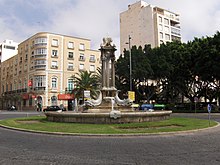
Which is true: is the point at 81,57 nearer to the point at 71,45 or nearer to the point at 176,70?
the point at 71,45

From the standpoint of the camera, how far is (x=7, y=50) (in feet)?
285

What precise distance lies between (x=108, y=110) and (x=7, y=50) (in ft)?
254

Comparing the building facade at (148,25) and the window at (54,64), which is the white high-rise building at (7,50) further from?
the building facade at (148,25)

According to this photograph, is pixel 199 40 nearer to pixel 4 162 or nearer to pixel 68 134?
pixel 68 134

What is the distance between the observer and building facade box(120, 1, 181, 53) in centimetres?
7994

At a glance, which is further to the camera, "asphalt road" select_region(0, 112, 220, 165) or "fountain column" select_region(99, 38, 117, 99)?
"fountain column" select_region(99, 38, 117, 99)

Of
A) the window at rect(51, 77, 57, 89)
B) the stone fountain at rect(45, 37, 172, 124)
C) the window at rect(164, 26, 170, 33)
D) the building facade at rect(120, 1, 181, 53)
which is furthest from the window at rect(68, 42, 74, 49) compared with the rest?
the stone fountain at rect(45, 37, 172, 124)

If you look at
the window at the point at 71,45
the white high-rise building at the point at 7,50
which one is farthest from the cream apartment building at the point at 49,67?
the white high-rise building at the point at 7,50

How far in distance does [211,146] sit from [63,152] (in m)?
5.57

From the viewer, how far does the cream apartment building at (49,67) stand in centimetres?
5609

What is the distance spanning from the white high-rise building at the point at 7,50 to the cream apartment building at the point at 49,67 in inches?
855

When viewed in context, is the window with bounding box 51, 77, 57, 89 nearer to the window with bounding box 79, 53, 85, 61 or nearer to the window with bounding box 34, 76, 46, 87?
the window with bounding box 34, 76, 46, 87

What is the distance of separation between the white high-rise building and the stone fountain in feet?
240

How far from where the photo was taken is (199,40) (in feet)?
138
